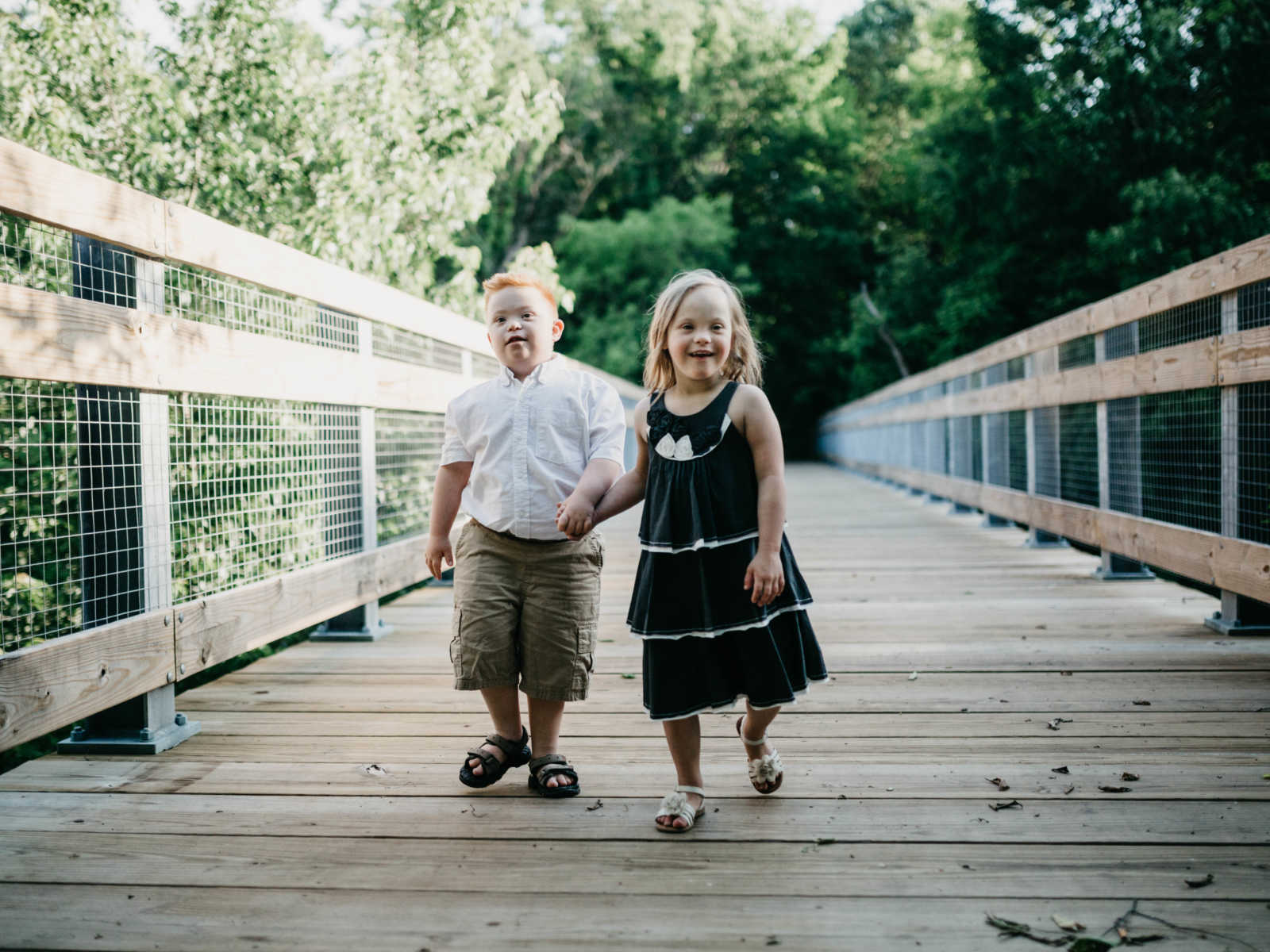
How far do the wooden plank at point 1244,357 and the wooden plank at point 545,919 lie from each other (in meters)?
2.19

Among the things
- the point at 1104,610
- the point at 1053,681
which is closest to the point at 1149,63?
the point at 1104,610

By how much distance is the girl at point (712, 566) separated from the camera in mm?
2078

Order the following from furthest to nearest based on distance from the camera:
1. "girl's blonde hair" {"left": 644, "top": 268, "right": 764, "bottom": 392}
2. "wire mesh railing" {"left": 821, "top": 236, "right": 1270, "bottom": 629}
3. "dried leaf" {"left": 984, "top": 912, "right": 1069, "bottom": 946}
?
"wire mesh railing" {"left": 821, "top": 236, "right": 1270, "bottom": 629} → "girl's blonde hair" {"left": 644, "top": 268, "right": 764, "bottom": 392} → "dried leaf" {"left": 984, "top": 912, "right": 1069, "bottom": 946}

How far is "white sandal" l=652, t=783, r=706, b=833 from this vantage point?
1997 mm

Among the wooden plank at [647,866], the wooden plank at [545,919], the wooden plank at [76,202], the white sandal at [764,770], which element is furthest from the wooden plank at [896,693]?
the wooden plank at [76,202]

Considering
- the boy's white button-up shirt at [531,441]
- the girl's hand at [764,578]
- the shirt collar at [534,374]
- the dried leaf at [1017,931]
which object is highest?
the shirt collar at [534,374]

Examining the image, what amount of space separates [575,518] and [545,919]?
0.83 m

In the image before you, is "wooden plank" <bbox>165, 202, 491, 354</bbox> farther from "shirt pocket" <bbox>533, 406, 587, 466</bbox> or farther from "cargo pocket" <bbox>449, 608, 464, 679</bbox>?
"cargo pocket" <bbox>449, 608, 464, 679</bbox>

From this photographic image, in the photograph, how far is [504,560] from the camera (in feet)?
7.88

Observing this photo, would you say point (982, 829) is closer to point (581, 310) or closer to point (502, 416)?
point (502, 416)

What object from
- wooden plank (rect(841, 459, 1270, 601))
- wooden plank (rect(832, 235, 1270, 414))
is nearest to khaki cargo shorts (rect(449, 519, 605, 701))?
wooden plank (rect(841, 459, 1270, 601))

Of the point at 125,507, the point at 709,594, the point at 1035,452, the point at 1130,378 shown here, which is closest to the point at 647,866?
the point at 709,594

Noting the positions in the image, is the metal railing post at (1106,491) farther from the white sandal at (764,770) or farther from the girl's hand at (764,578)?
the girl's hand at (764,578)

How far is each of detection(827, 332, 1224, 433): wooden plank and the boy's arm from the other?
2520mm
